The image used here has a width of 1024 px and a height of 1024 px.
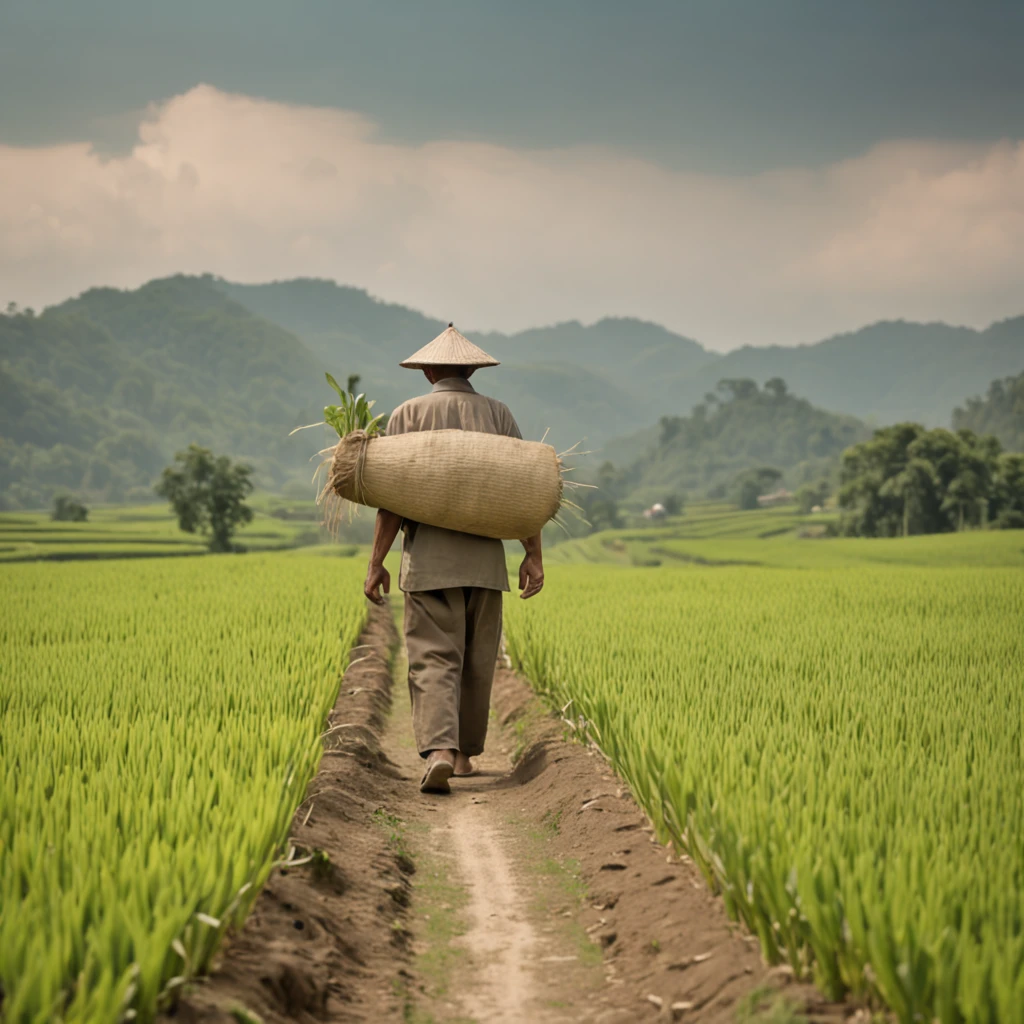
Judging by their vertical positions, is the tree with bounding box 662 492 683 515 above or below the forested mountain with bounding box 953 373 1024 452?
below

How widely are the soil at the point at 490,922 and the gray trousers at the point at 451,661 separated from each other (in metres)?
0.37

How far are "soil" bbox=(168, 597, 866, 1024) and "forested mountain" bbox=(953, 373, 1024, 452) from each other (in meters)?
116

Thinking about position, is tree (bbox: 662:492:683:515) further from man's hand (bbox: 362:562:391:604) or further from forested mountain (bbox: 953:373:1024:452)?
man's hand (bbox: 362:562:391:604)

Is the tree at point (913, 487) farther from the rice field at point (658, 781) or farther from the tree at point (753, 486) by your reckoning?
the tree at point (753, 486)

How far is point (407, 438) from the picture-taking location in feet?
16.7

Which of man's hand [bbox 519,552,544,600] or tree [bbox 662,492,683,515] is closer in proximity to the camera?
man's hand [bbox 519,552,544,600]

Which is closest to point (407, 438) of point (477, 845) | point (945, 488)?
point (477, 845)

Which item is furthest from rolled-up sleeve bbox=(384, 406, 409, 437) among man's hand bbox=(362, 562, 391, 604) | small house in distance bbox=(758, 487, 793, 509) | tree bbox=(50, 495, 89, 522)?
small house in distance bbox=(758, 487, 793, 509)

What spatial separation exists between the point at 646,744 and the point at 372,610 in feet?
30.9

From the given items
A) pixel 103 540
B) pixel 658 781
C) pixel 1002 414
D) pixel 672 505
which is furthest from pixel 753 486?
pixel 658 781

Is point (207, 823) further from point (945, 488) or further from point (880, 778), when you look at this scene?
point (945, 488)

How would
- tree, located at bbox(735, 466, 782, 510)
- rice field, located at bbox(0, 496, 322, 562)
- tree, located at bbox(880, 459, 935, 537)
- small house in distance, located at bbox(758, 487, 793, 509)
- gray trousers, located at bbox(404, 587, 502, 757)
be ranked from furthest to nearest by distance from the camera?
small house in distance, located at bbox(758, 487, 793, 509), tree, located at bbox(735, 466, 782, 510), tree, located at bbox(880, 459, 935, 537), rice field, located at bbox(0, 496, 322, 562), gray trousers, located at bbox(404, 587, 502, 757)

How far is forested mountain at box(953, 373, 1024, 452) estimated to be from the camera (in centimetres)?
11188

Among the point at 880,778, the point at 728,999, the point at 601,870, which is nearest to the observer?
the point at 728,999
